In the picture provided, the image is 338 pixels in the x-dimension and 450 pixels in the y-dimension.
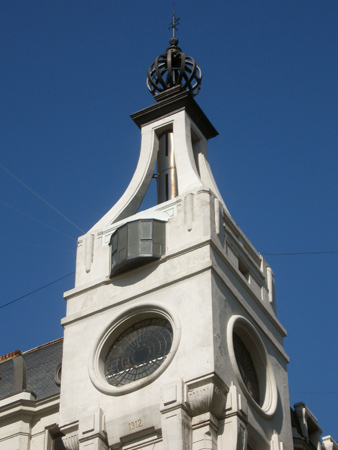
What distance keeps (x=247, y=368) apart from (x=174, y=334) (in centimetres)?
344

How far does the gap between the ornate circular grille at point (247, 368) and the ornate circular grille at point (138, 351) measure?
2620 millimetres

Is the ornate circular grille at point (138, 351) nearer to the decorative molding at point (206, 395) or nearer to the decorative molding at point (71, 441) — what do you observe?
the decorative molding at point (206, 395)

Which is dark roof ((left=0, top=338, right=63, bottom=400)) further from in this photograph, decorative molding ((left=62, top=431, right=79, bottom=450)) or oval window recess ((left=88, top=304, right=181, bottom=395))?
decorative molding ((left=62, top=431, right=79, bottom=450))

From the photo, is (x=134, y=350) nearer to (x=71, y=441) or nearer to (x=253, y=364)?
(x=71, y=441)

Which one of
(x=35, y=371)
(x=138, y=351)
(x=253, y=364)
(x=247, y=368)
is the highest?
(x=35, y=371)

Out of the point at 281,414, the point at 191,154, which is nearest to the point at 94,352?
the point at 281,414

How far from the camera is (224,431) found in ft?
116

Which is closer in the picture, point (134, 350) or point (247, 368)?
point (134, 350)

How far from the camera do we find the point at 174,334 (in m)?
37.2

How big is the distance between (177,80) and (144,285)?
1244 cm

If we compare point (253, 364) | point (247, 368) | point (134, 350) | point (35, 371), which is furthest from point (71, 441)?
point (35, 371)

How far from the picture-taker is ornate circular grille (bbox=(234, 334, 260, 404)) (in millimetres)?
38409

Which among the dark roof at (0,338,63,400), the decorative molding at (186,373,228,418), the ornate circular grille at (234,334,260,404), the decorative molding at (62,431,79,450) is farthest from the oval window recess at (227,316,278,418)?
the dark roof at (0,338,63,400)

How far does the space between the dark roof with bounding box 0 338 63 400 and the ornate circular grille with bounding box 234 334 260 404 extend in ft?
23.8
